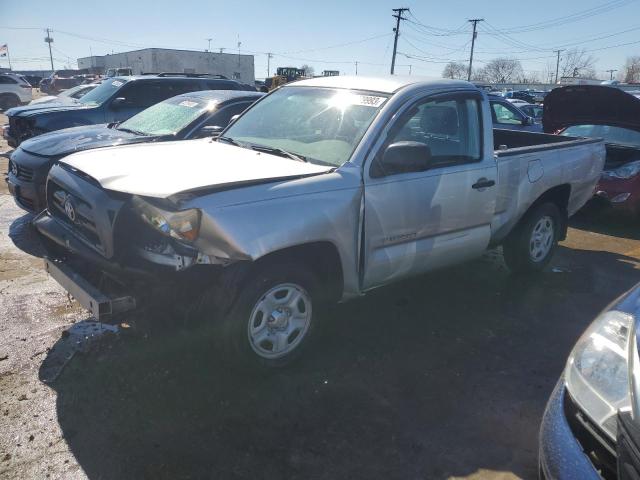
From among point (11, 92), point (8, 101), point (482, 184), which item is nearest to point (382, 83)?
point (482, 184)

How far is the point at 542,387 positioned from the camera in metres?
3.54

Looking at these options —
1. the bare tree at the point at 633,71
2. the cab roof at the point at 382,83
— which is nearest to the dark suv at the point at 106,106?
the cab roof at the point at 382,83

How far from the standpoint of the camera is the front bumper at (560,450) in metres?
1.81

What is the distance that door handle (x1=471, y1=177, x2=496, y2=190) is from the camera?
4246mm

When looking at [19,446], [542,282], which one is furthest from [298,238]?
[542,282]

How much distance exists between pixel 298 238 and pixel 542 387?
1.98 m

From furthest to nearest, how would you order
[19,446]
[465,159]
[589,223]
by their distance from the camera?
[589,223] → [465,159] → [19,446]

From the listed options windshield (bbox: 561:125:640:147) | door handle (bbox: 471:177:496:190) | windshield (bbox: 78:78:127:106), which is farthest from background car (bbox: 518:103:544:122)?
door handle (bbox: 471:177:496:190)

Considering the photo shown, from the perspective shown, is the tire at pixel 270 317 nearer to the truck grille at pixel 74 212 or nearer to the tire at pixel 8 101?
the truck grille at pixel 74 212

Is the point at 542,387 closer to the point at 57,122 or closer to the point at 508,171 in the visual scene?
the point at 508,171

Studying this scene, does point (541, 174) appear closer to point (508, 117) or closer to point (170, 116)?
point (170, 116)

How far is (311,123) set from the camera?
13.1 feet

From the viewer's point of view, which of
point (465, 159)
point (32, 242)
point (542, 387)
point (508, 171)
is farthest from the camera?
point (32, 242)

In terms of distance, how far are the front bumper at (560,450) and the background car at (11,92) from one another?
2832 cm
